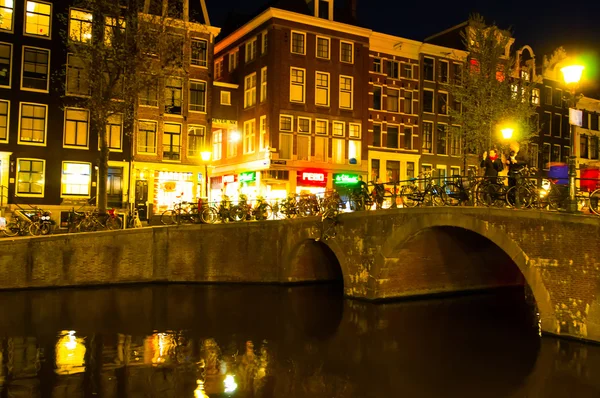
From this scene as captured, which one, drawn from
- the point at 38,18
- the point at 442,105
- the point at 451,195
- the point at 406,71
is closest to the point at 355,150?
the point at 406,71

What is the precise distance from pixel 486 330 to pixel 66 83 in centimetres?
2461

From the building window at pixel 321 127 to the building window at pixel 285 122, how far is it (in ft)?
5.72

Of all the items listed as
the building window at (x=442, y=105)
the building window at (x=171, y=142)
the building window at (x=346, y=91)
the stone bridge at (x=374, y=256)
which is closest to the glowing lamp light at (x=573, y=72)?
the stone bridge at (x=374, y=256)

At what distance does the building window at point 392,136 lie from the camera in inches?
1468

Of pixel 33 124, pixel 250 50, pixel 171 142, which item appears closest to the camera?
pixel 33 124

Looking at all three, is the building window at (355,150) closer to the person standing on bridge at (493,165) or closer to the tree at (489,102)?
the tree at (489,102)

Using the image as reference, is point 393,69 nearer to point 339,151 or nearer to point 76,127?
point 339,151

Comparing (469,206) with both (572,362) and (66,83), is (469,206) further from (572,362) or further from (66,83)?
(66,83)

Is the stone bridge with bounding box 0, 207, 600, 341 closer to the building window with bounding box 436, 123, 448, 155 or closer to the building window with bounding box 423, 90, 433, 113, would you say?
the building window with bounding box 436, 123, 448, 155

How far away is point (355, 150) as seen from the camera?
35.1 meters

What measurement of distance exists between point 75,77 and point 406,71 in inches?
836

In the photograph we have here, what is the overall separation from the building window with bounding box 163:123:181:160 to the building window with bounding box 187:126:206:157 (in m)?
0.71

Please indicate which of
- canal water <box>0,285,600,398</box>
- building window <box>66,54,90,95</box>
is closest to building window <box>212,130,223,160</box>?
building window <box>66,54,90,95</box>

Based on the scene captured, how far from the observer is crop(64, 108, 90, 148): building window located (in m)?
29.5
